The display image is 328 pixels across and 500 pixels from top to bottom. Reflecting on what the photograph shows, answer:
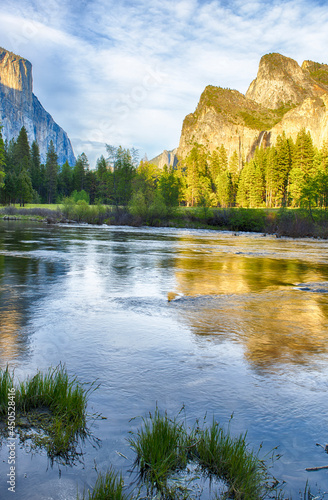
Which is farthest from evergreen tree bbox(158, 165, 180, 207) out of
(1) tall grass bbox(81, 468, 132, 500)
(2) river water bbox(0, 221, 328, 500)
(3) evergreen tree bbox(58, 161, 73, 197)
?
(1) tall grass bbox(81, 468, 132, 500)

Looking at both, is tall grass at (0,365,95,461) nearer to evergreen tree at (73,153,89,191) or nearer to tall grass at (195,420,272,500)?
tall grass at (195,420,272,500)

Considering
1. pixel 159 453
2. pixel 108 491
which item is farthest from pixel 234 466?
pixel 108 491

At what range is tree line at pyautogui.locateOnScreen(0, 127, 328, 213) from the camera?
6088cm

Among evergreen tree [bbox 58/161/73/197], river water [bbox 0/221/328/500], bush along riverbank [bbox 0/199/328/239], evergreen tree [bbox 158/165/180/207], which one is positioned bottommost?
river water [bbox 0/221/328/500]

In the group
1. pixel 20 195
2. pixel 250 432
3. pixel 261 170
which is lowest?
pixel 250 432

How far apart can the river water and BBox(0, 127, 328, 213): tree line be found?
4219 cm

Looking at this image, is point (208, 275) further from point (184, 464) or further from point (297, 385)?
point (184, 464)

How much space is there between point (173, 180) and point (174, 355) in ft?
256

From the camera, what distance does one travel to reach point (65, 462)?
3.04 metres

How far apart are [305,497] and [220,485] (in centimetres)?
59

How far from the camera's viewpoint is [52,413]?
3648mm

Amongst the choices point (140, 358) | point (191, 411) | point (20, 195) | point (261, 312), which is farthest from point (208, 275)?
point (20, 195)

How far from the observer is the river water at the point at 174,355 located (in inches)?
125

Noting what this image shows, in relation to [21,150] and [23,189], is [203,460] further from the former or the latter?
[21,150]
